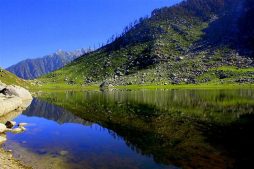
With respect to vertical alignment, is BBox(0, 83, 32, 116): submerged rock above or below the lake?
above

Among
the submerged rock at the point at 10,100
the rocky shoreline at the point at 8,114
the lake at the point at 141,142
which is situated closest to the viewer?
the rocky shoreline at the point at 8,114

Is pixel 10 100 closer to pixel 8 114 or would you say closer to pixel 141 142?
pixel 8 114

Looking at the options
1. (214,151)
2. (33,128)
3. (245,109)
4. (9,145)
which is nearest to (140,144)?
(214,151)

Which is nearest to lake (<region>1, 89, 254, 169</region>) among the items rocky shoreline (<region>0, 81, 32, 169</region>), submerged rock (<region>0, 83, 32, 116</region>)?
rocky shoreline (<region>0, 81, 32, 169</region>)

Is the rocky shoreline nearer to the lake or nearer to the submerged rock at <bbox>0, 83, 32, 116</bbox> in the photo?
the submerged rock at <bbox>0, 83, 32, 116</bbox>

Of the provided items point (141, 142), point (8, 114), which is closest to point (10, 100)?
point (8, 114)

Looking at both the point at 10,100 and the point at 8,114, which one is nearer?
the point at 8,114

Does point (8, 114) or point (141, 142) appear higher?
point (8, 114)

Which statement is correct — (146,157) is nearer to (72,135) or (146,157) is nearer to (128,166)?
(128,166)

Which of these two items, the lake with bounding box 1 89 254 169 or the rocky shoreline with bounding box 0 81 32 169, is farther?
the lake with bounding box 1 89 254 169

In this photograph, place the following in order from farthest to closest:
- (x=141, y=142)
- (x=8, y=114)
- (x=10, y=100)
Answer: (x=10, y=100), (x=8, y=114), (x=141, y=142)

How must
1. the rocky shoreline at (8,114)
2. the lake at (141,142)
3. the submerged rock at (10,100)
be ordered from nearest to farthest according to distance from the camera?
the rocky shoreline at (8,114)
the lake at (141,142)
the submerged rock at (10,100)

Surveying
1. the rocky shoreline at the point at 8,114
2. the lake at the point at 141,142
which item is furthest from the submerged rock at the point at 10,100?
the lake at the point at 141,142

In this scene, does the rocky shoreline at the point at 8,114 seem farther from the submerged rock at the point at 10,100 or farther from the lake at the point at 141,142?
the lake at the point at 141,142
